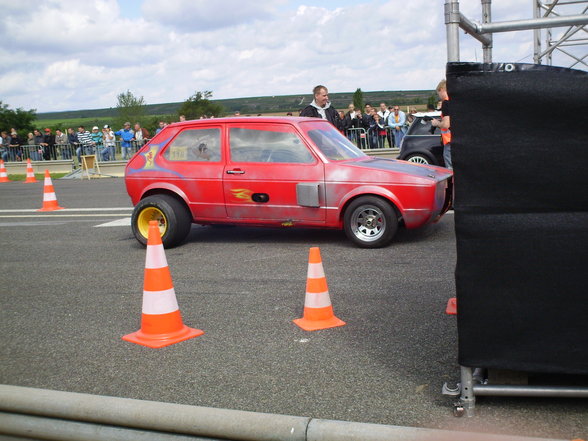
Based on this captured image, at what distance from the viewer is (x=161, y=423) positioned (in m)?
3.63

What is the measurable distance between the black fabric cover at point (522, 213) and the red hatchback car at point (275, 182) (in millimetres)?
4742

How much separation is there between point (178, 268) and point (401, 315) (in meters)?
3.12

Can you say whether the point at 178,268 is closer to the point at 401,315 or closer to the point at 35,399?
the point at 401,315

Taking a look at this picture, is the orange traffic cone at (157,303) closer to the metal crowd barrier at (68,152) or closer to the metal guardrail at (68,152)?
the metal crowd barrier at (68,152)

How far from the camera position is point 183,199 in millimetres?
9086

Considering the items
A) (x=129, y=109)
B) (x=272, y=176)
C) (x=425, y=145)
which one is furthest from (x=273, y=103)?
(x=272, y=176)

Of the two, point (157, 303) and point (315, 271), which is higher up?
point (315, 271)

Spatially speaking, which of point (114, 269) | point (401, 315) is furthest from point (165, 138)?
point (401, 315)

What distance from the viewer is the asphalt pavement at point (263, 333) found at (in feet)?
13.0

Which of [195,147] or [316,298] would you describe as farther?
[195,147]

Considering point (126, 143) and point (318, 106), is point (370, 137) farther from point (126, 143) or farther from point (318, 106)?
point (318, 106)

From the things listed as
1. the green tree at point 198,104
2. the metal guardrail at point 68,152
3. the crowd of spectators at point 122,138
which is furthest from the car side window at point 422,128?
the green tree at point 198,104

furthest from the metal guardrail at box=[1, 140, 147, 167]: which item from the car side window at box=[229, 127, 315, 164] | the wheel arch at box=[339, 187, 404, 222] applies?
the wheel arch at box=[339, 187, 404, 222]

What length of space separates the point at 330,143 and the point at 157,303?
4178mm
